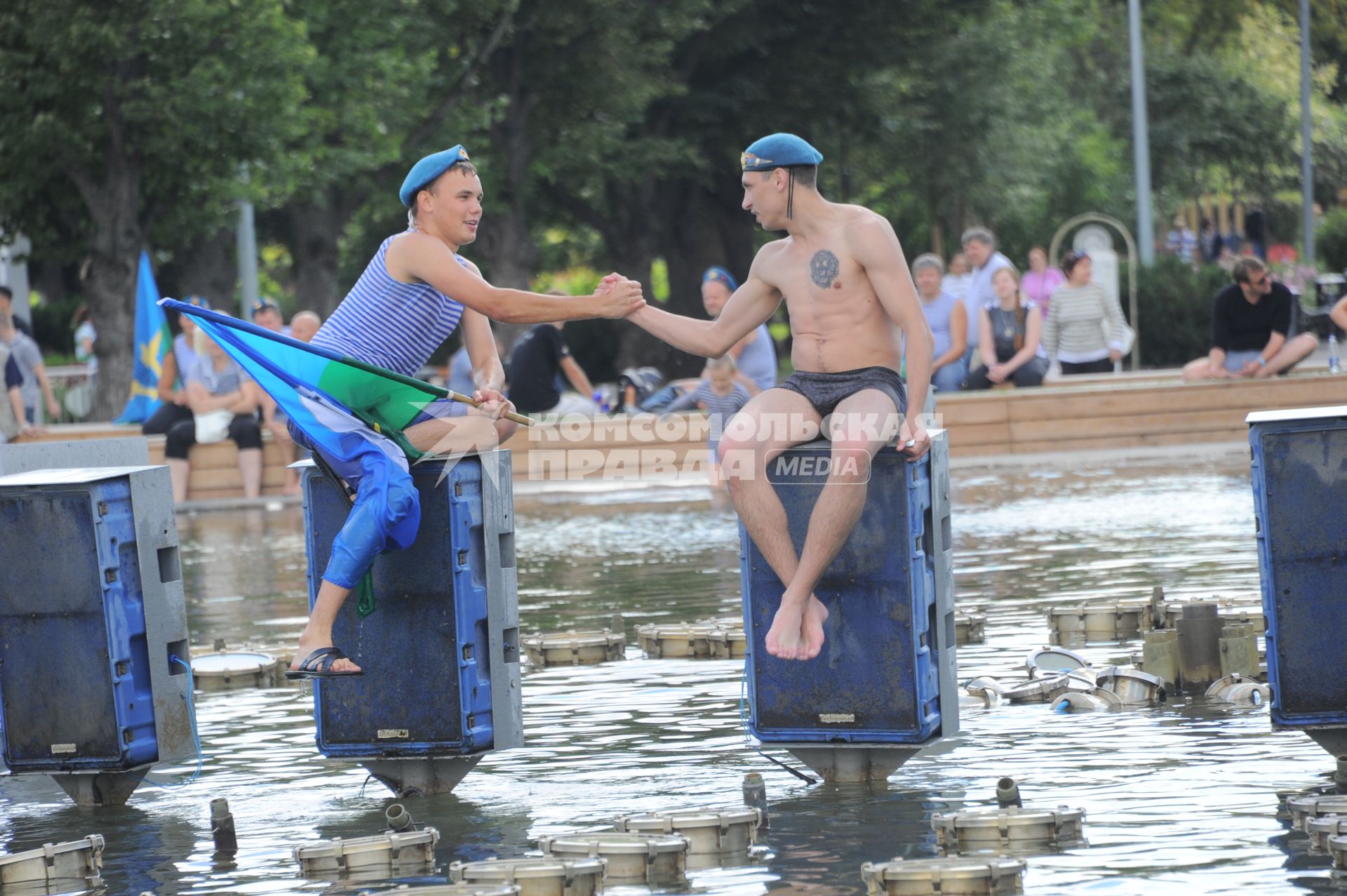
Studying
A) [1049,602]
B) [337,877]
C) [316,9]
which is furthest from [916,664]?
[316,9]

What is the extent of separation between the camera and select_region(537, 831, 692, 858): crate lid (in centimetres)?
542

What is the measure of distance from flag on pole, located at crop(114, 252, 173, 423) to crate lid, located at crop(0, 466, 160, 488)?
16.7 metres

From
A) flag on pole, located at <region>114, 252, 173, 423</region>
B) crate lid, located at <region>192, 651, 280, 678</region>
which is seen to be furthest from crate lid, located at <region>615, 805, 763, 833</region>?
flag on pole, located at <region>114, 252, 173, 423</region>

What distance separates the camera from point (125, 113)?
79.7ft

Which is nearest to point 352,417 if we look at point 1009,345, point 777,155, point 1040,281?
point 777,155

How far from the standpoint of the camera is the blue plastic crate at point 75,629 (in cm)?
664

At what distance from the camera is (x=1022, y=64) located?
3938cm

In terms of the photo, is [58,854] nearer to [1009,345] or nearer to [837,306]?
[837,306]

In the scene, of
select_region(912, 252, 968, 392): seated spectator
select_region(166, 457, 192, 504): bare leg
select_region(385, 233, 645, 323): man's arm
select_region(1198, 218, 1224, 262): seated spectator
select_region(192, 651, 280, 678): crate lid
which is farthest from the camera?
select_region(1198, 218, 1224, 262): seated spectator

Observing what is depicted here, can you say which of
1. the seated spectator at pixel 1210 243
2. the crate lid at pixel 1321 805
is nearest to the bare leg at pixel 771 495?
the crate lid at pixel 1321 805

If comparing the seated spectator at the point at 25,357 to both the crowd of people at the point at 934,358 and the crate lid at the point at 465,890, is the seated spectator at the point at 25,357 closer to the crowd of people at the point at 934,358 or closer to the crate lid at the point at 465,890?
the crowd of people at the point at 934,358

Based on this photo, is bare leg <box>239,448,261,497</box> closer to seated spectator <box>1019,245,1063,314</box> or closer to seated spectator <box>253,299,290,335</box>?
seated spectator <box>253,299,290,335</box>

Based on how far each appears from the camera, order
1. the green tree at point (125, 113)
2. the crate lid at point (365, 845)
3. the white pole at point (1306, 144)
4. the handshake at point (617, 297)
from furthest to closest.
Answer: the white pole at point (1306, 144) < the green tree at point (125, 113) < the handshake at point (617, 297) < the crate lid at point (365, 845)

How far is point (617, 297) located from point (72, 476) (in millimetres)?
1872
